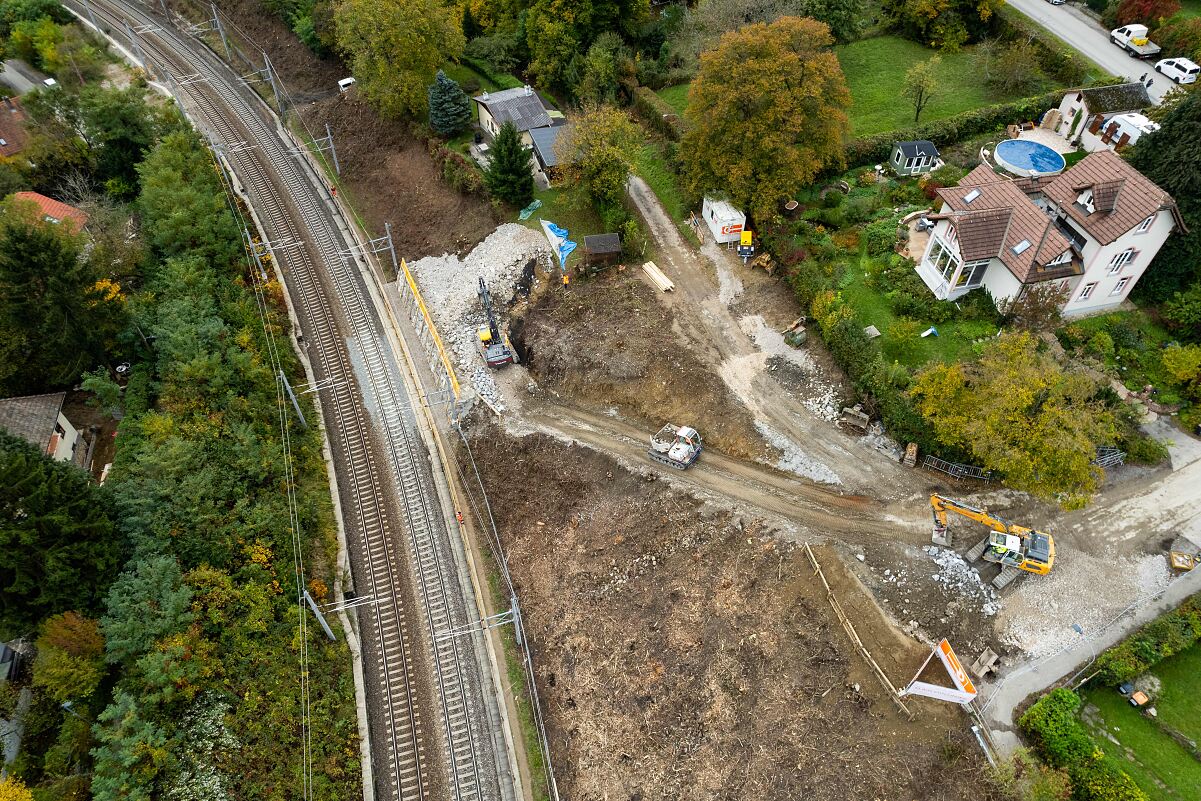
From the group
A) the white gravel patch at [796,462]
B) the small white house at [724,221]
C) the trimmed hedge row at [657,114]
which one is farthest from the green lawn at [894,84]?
the white gravel patch at [796,462]

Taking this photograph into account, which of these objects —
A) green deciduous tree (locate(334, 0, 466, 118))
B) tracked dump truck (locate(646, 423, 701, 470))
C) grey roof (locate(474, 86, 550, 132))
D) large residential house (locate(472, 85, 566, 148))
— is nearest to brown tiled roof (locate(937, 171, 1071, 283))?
tracked dump truck (locate(646, 423, 701, 470))

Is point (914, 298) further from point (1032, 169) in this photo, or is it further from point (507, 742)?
point (507, 742)

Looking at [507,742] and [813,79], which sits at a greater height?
[813,79]

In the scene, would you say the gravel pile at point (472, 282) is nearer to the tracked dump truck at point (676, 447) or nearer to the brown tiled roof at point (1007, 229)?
the tracked dump truck at point (676, 447)

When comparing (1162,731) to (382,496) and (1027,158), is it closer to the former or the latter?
(1027,158)

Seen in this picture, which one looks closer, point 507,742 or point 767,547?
point 507,742

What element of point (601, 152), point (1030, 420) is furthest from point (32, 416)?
point (1030, 420)

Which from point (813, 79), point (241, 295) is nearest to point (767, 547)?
point (813, 79)
